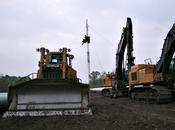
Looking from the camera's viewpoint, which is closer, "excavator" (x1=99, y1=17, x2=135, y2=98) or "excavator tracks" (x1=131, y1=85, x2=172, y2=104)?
"excavator tracks" (x1=131, y1=85, x2=172, y2=104)

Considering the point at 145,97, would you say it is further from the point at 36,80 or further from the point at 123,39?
the point at 36,80

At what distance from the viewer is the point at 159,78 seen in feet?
70.8

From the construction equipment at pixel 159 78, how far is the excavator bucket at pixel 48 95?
26.6 feet

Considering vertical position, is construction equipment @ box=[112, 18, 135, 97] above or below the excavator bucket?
above

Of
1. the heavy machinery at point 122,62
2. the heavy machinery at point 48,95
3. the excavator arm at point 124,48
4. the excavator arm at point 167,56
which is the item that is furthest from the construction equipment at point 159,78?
the heavy machinery at point 48,95

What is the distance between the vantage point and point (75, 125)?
10.4 m

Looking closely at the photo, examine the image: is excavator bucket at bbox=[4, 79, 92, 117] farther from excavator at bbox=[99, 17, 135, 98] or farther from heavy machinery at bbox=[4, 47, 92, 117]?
excavator at bbox=[99, 17, 135, 98]

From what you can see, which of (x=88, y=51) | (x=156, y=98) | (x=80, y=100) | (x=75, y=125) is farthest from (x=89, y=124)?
(x=88, y=51)

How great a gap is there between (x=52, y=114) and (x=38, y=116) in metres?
0.44

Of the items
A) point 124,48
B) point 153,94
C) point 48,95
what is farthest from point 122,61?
point 48,95

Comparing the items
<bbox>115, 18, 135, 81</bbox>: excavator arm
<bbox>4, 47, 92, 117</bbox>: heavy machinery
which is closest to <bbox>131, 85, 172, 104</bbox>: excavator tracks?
<bbox>115, 18, 135, 81</bbox>: excavator arm

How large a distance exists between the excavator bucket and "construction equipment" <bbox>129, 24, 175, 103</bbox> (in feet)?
26.6

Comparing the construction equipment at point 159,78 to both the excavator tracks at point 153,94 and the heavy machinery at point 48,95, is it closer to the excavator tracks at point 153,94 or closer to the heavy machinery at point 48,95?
the excavator tracks at point 153,94

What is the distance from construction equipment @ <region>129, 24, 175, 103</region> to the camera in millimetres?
20219
